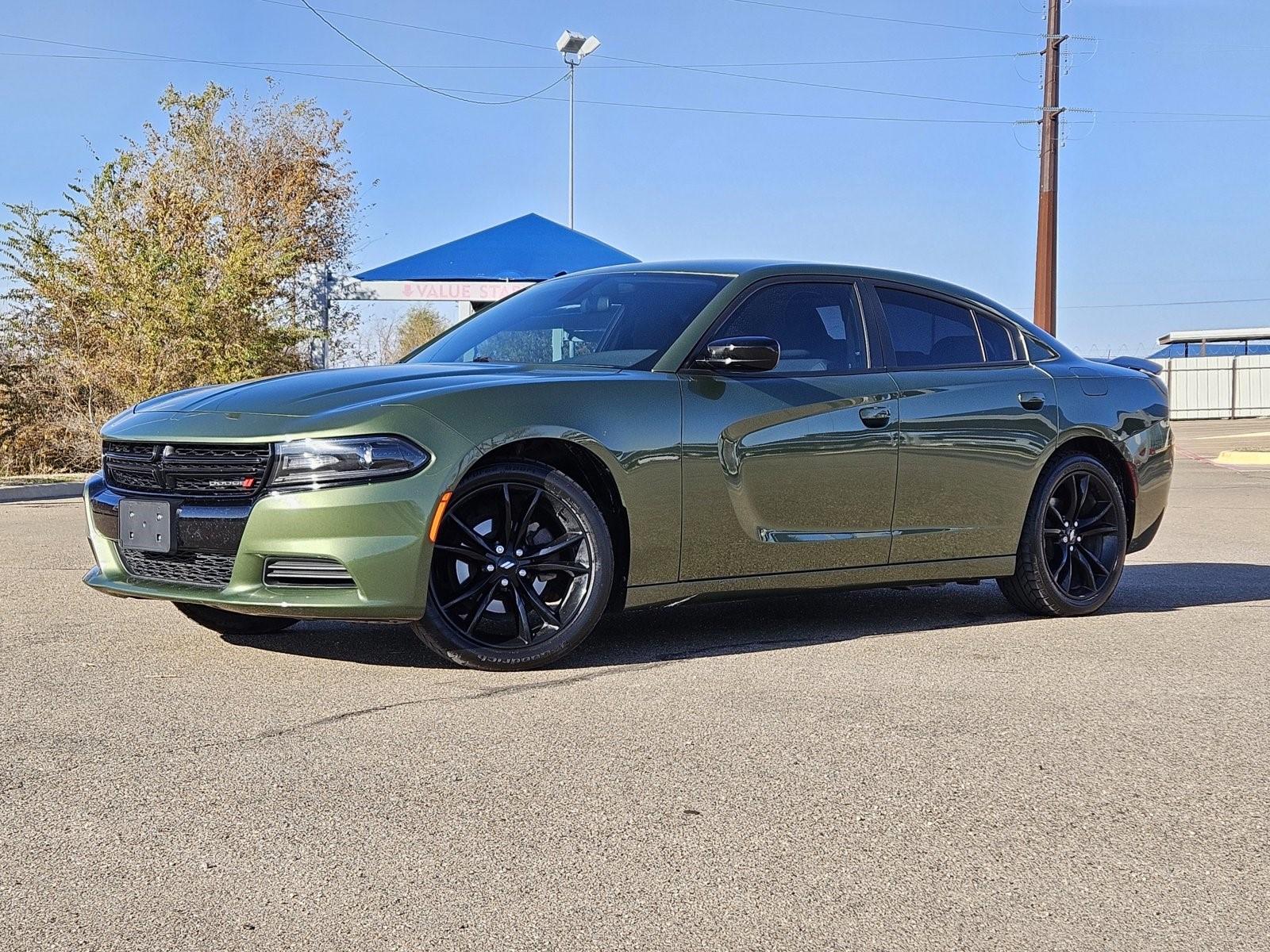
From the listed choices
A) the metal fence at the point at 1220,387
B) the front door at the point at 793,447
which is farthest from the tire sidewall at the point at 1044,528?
the metal fence at the point at 1220,387

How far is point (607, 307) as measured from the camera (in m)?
5.90

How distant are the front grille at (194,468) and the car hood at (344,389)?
0.53 ft

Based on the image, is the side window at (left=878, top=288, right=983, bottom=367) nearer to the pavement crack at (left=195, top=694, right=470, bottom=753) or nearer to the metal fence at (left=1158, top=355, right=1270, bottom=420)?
the pavement crack at (left=195, top=694, right=470, bottom=753)

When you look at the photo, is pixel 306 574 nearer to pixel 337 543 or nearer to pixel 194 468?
pixel 337 543

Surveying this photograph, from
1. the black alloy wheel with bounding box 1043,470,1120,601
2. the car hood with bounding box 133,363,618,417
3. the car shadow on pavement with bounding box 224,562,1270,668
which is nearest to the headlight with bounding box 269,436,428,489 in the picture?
the car hood with bounding box 133,363,618,417

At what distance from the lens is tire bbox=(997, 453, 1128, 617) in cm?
644

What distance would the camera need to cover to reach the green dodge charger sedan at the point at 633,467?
4.64 m

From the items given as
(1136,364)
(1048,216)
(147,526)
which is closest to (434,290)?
(1048,216)

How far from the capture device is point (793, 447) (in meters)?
5.49

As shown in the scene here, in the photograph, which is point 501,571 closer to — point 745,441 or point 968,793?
point 745,441

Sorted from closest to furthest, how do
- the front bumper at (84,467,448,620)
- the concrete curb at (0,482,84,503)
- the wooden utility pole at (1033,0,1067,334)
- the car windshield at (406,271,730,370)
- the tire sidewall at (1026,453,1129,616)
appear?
the front bumper at (84,467,448,620)
the car windshield at (406,271,730,370)
the tire sidewall at (1026,453,1129,616)
the concrete curb at (0,482,84,503)
the wooden utility pole at (1033,0,1067,334)

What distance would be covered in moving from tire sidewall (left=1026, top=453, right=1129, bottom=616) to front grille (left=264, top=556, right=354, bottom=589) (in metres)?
3.27

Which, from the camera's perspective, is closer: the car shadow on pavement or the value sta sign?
the car shadow on pavement

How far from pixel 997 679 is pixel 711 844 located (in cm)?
220
